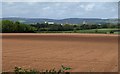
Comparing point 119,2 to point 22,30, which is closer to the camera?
point 119,2

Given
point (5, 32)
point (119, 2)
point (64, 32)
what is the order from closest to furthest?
point (119, 2) < point (5, 32) < point (64, 32)

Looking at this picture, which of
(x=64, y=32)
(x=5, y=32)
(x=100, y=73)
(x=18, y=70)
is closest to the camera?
(x=18, y=70)

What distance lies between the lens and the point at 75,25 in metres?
49.5

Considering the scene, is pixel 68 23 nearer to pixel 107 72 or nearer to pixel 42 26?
pixel 42 26

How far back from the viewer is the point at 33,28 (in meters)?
52.1

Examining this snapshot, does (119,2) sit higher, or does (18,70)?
(119,2)

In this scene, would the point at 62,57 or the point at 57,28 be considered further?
the point at 57,28

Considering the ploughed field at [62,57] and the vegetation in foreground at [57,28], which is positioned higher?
the vegetation in foreground at [57,28]

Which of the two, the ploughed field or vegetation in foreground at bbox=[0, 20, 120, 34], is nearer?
the ploughed field

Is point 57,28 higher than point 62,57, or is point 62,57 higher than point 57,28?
point 57,28

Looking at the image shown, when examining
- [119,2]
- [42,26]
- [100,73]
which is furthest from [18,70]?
[42,26]

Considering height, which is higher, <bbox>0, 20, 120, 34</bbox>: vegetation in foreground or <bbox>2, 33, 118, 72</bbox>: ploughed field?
<bbox>0, 20, 120, 34</bbox>: vegetation in foreground

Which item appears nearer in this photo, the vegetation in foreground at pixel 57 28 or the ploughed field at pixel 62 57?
the ploughed field at pixel 62 57

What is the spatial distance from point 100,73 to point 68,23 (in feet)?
127
